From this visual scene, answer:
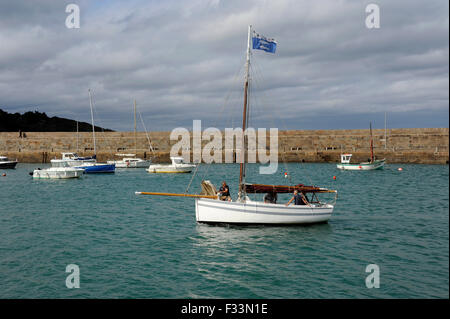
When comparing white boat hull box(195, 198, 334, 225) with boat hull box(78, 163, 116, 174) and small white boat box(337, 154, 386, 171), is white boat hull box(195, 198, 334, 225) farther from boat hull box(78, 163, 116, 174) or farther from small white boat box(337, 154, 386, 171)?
small white boat box(337, 154, 386, 171)

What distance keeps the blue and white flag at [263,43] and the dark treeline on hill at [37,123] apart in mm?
91615

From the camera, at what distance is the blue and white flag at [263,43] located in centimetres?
1642

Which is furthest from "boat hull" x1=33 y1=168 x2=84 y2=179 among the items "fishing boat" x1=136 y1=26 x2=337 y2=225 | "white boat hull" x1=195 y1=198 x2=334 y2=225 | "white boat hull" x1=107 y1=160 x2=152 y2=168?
"white boat hull" x1=195 y1=198 x2=334 y2=225

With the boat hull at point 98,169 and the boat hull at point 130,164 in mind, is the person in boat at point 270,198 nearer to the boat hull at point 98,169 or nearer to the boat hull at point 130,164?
the boat hull at point 98,169

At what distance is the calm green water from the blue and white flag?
7.98 m

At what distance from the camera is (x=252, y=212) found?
1566cm

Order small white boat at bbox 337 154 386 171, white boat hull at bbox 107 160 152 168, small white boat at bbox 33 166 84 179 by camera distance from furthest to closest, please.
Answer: white boat hull at bbox 107 160 152 168, small white boat at bbox 337 154 386 171, small white boat at bbox 33 166 84 179

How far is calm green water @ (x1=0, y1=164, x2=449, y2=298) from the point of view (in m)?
9.76

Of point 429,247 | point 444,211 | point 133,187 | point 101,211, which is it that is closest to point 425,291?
point 429,247

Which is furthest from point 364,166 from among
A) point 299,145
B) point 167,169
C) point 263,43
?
point 263,43

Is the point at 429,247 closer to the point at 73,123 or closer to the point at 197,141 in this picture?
the point at 197,141

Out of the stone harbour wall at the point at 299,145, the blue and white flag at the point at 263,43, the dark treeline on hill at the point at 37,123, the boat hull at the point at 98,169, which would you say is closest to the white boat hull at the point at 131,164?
the stone harbour wall at the point at 299,145
